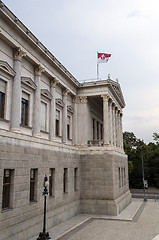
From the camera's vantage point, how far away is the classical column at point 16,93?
49.3 ft

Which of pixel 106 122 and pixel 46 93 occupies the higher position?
pixel 46 93

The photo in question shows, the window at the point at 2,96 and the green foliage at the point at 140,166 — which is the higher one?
the window at the point at 2,96

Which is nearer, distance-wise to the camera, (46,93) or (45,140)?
(45,140)

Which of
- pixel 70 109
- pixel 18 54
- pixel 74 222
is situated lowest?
pixel 74 222

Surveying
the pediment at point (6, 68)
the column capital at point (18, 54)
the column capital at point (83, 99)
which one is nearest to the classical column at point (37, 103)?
the column capital at point (18, 54)

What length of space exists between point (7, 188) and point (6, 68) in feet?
24.9

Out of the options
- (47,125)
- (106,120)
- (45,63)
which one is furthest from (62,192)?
(45,63)


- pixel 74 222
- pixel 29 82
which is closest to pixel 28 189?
pixel 74 222

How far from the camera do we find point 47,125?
20031 mm

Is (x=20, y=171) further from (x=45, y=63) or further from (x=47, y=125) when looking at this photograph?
(x=45, y=63)

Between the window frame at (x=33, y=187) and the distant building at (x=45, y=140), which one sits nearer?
the distant building at (x=45, y=140)

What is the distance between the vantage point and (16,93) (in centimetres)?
1532

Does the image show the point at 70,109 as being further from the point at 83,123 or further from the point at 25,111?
the point at 25,111

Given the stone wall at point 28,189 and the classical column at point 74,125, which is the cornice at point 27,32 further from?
the stone wall at point 28,189
